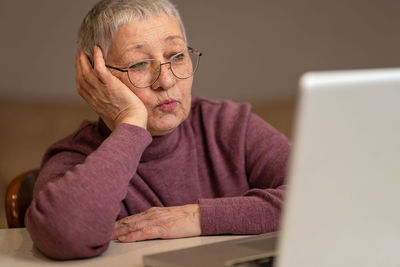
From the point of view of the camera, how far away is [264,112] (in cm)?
266

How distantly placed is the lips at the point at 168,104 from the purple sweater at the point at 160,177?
0.41 feet

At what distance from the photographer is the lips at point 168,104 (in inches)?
62.4

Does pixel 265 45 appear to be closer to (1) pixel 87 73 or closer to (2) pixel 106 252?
(1) pixel 87 73

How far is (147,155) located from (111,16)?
0.38m

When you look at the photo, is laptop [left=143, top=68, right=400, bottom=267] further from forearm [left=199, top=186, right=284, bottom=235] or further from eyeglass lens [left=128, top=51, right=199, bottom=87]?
eyeglass lens [left=128, top=51, right=199, bottom=87]

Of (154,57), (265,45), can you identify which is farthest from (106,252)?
(265,45)

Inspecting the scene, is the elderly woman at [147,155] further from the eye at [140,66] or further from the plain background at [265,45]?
the plain background at [265,45]

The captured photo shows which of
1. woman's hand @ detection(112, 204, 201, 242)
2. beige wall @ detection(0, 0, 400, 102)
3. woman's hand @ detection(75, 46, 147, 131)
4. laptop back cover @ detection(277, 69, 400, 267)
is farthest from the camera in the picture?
beige wall @ detection(0, 0, 400, 102)

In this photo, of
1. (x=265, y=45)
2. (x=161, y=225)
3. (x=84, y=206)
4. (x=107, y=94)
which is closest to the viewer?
(x=84, y=206)

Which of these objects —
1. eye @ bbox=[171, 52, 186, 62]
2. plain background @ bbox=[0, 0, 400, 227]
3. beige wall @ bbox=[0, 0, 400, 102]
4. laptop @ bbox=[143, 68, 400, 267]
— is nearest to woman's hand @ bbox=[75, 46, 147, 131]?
eye @ bbox=[171, 52, 186, 62]

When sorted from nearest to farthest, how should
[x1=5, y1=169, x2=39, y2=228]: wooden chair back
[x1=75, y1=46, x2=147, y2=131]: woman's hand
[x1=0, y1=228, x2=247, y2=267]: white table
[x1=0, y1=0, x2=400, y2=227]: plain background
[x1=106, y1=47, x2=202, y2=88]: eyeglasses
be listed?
[x1=0, y1=228, x2=247, y2=267]: white table → [x1=75, y1=46, x2=147, y2=131]: woman's hand → [x1=106, y1=47, x2=202, y2=88]: eyeglasses → [x1=5, y1=169, x2=39, y2=228]: wooden chair back → [x1=0, y1=0, x2=400, y2=227]: plain background

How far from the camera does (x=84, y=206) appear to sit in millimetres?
1230

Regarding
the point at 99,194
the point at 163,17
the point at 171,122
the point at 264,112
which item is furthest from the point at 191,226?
the point at 264,112

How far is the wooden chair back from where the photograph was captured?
1.71 m
